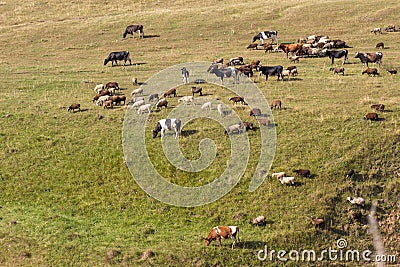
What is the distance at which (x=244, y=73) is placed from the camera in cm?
4278

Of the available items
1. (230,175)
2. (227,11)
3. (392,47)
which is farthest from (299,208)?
(227,11)

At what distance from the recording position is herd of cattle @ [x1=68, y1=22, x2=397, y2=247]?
1109 inches

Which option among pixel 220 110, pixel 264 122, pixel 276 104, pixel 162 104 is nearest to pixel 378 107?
pixel 276 104

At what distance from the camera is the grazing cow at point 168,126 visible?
32.5 metres

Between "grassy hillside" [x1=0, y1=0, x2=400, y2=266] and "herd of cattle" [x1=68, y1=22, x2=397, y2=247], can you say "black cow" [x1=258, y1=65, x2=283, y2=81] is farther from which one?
"grassy hillside" [x1=0, y1=0, x2=400, y2=266]

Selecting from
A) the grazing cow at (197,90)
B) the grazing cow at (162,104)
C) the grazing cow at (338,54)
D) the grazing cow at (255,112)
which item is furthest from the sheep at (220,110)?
the grazing cow at (338,54)

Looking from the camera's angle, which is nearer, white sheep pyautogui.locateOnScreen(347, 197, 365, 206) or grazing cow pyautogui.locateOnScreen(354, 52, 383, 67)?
white sheep pyautogui.locateOnScreen(347, 197, 365, 206)

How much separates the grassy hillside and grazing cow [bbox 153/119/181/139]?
68 centimetres

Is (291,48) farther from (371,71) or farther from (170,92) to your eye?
(170,92)

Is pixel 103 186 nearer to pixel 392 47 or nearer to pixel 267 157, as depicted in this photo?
pixel 267 157

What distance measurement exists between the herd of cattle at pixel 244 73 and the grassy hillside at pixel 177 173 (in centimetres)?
62

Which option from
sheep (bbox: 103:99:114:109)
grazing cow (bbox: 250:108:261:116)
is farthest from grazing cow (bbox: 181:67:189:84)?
grazing cow (bbox: 250:108:261:116)

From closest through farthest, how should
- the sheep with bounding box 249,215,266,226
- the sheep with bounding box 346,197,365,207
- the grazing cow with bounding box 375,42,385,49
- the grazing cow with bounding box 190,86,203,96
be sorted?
the sheep with bounding box 249,215,266,226 → the sheep with bounding box 346,197,365,207 → the grazing cow with bounding box 190,86,203,96 → the grazing cow with bounding box 375,42,385,49

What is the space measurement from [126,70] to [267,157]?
22225 millimetres
